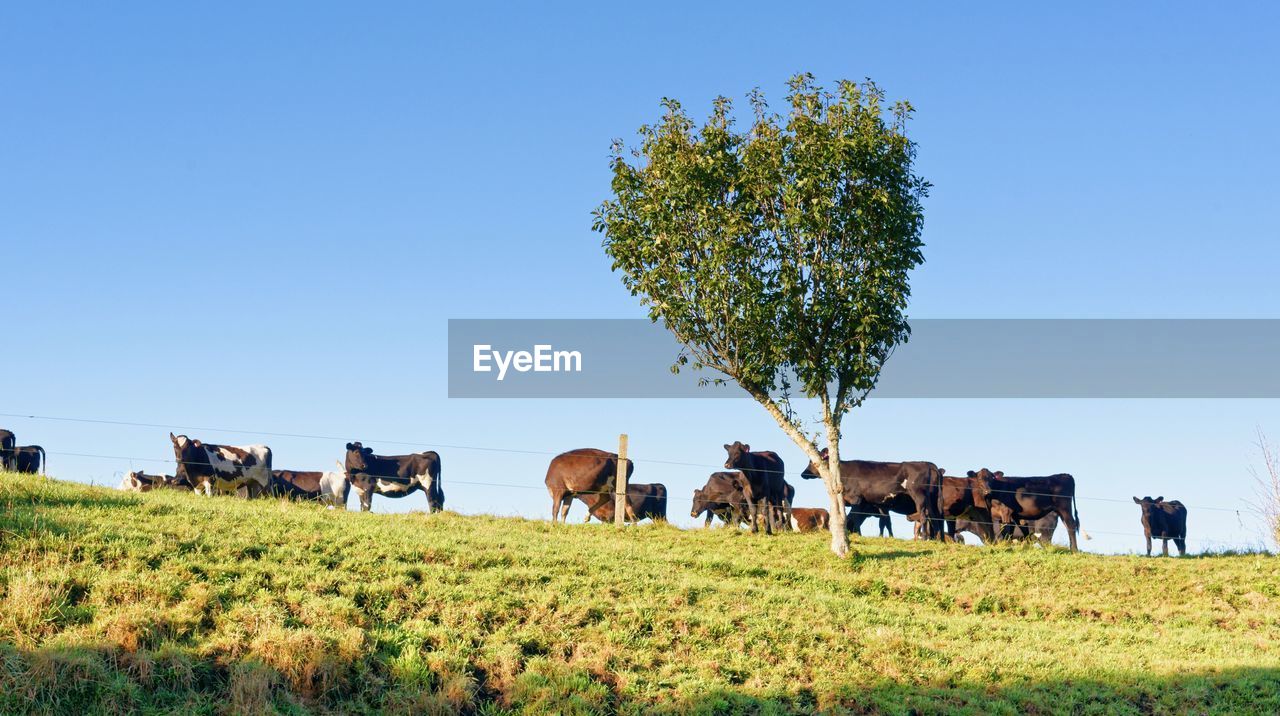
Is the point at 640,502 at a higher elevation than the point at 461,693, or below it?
higher

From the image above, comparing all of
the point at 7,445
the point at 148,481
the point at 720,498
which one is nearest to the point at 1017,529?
the point at 720,498

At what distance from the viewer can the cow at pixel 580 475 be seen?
104 feet

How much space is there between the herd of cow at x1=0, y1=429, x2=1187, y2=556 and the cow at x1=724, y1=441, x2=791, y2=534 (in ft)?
0.09

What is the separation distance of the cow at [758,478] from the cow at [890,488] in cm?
126

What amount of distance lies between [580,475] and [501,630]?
18.2 m

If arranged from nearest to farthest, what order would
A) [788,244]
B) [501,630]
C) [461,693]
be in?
[461,693] → [501,630] → [788,244]

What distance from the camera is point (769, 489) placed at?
95.9 feet

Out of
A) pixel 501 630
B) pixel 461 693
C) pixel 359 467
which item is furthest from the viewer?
pixel 359 467

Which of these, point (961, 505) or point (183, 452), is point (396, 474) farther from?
point (961, 505)

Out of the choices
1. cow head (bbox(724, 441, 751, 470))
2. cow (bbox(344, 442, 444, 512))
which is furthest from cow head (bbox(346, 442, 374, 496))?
cow head (bbox(724, 441, 751, 470))

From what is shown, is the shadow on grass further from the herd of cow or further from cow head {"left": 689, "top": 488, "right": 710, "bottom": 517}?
cow head {"left": 689, "top": 488, "right": 710, "bottom": 517}

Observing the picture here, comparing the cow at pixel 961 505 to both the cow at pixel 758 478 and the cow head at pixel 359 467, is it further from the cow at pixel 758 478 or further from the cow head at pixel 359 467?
the cow head at pixel 359 467

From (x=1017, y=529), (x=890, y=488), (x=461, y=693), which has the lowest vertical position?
(x=461, y=693)

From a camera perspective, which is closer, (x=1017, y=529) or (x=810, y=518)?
(x=1017, y=529)
